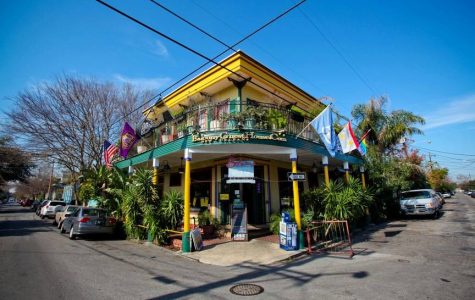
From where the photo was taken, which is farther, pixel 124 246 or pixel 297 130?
pixel 297 130

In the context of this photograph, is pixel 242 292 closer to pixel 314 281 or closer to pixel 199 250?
pixel 314 281

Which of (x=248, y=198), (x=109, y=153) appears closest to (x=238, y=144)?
(x=248, y=198)

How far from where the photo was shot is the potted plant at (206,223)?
1183 centimetres

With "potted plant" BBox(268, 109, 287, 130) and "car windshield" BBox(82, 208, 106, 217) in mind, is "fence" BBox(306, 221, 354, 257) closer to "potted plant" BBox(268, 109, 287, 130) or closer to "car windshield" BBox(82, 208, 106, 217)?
"potted plant" BBox(268, 109, 287, 130)

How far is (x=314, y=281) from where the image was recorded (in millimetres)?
5996

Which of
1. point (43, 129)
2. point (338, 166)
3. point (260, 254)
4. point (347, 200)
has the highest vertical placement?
point (43, 129)

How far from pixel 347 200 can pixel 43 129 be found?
21624mm

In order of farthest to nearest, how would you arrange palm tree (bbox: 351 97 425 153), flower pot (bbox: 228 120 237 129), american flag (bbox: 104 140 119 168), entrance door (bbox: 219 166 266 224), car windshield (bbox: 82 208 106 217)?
palm tree (bbox: 351 97 425 153) < american flag (bbox: 104 140 119 168) < entrance door (bbox: 219 166 266 224) < car windshield (bbox: 82 208 106 217) < flower pot (bbox: 228 120 237 129)

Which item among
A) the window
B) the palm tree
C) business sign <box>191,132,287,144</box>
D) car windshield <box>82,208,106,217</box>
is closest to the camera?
business sign <box>191,132,287,144</box>

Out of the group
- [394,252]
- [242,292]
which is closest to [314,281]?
[242,292]

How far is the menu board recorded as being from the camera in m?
11.0

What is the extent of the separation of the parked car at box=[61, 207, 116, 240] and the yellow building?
133 inches

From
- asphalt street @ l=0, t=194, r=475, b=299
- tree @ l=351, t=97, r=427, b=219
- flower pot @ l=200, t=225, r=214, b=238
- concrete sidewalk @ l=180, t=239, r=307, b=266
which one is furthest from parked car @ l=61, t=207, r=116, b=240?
tree @ l=351, t=97, r=427, b=219

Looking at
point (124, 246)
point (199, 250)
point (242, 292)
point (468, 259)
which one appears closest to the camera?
point (242, 292)
